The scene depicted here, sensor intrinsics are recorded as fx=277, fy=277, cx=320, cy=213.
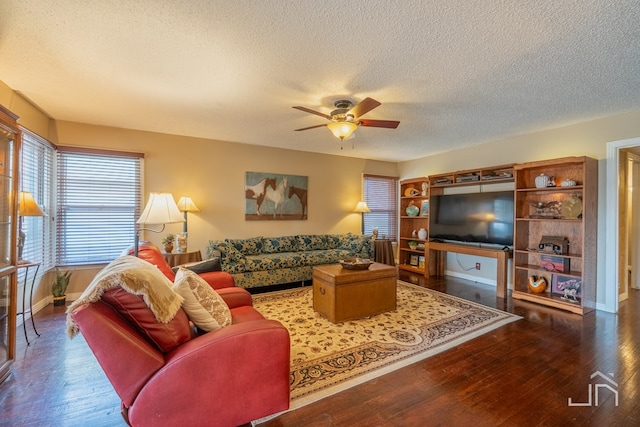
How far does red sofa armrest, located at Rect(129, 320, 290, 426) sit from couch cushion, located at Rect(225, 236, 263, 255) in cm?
329

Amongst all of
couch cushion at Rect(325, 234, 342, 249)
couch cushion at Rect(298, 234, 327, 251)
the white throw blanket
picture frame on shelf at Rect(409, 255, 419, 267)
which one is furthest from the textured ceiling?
picture frame on shelf at Rect(409, 255, 419, 267)

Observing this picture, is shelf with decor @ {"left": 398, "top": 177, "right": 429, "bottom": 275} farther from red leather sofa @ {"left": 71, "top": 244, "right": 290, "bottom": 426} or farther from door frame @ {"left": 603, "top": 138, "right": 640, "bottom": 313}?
red leather sofa @ {"left": 71, "top": 244, "right": 290, "bottom": 426}

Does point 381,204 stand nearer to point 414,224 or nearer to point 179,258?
point 414,224

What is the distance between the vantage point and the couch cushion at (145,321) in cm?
125

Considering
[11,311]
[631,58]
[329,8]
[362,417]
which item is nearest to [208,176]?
[11,311]

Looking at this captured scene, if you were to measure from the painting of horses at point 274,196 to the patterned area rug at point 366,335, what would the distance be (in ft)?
5.51

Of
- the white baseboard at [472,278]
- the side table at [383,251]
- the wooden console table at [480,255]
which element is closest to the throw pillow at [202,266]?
Answer: the side table at [383,251]

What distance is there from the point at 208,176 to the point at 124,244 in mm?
1587

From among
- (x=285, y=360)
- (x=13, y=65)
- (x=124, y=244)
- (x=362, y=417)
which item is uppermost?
(x=13, y=65)

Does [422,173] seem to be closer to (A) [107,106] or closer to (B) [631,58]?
(B) [631,58]

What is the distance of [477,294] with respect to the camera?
4.06 metres

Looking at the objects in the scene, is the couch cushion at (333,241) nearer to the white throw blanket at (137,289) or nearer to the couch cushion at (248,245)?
the couch cushion at (248,245)

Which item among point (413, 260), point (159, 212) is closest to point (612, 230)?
point (413, 260)

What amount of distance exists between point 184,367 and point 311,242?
13.2 feet
